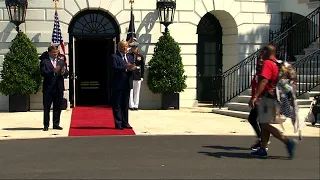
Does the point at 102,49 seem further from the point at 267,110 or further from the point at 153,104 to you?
the point at 267,110

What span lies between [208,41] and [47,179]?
1191 cm

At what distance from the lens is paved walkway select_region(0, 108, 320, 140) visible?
1057 cm

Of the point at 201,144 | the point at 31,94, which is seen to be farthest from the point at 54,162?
the point at 31,94

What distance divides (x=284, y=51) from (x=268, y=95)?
878 centimetres

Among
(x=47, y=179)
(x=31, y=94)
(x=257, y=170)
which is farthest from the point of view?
(x=31, y=94)

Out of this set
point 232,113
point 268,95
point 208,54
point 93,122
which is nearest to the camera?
point 268,95

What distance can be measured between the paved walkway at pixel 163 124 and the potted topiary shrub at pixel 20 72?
0.64m

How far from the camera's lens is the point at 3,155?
8.16 metres

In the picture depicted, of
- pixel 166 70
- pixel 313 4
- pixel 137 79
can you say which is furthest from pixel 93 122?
pixel 313 4

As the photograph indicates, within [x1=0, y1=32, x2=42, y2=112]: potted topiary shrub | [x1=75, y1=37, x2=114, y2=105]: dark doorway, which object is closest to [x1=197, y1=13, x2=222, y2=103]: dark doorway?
[x1=75, y1=37, x2=114, y2=105]: dark doorway

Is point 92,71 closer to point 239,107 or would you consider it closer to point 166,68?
point 166,68

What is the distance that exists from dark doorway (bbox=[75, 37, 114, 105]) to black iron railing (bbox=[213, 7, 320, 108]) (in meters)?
3.85

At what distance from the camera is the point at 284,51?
52.4ft

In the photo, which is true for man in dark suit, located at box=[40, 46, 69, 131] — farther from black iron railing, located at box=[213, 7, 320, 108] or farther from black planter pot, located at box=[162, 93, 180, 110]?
black iron railing, located at box=[213, 7, 320, 108]
